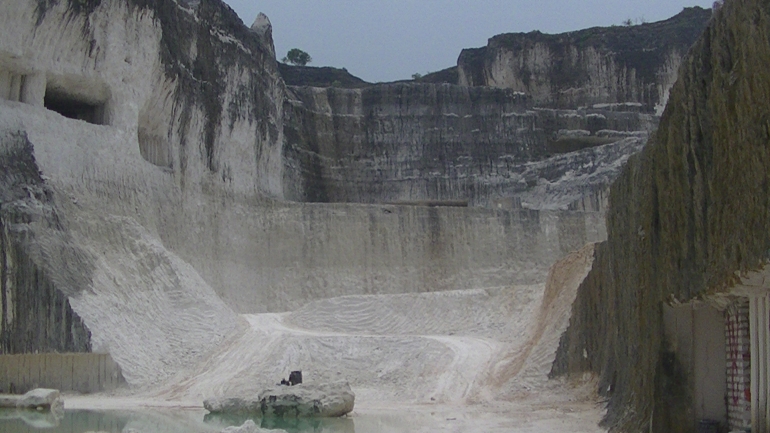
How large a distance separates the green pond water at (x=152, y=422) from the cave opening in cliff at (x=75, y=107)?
14396 millimetres

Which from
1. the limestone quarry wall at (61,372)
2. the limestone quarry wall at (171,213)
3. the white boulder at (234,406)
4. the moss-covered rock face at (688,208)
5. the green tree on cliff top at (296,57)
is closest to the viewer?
the moss-covered rock face at (688,208)

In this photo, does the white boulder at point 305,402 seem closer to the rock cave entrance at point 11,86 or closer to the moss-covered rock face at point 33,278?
the moss-covered rock face at point 33,278

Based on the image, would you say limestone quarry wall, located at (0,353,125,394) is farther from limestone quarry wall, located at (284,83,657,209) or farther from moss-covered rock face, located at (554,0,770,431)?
limestone quarry wall, located at (284,83,657,209)

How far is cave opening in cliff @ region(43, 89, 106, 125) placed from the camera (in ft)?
108

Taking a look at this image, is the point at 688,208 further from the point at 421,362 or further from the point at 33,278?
the point at 33,278

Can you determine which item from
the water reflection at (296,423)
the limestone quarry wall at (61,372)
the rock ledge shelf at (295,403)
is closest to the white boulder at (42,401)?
the limestone quarry wall at (61,372)

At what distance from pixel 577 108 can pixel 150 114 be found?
111ft

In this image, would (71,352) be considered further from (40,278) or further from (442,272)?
(442,272)

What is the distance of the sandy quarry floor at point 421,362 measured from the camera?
62.9 feet

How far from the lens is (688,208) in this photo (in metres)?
11.9

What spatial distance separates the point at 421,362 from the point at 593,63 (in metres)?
41.4

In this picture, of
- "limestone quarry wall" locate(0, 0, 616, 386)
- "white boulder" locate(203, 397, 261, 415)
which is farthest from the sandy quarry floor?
"limestone quarry wall" locate(0, 0, 616, 386)

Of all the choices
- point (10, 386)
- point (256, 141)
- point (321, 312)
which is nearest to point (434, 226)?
point (256, 141)

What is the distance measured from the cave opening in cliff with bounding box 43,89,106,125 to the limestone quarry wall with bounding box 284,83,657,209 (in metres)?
18.4
